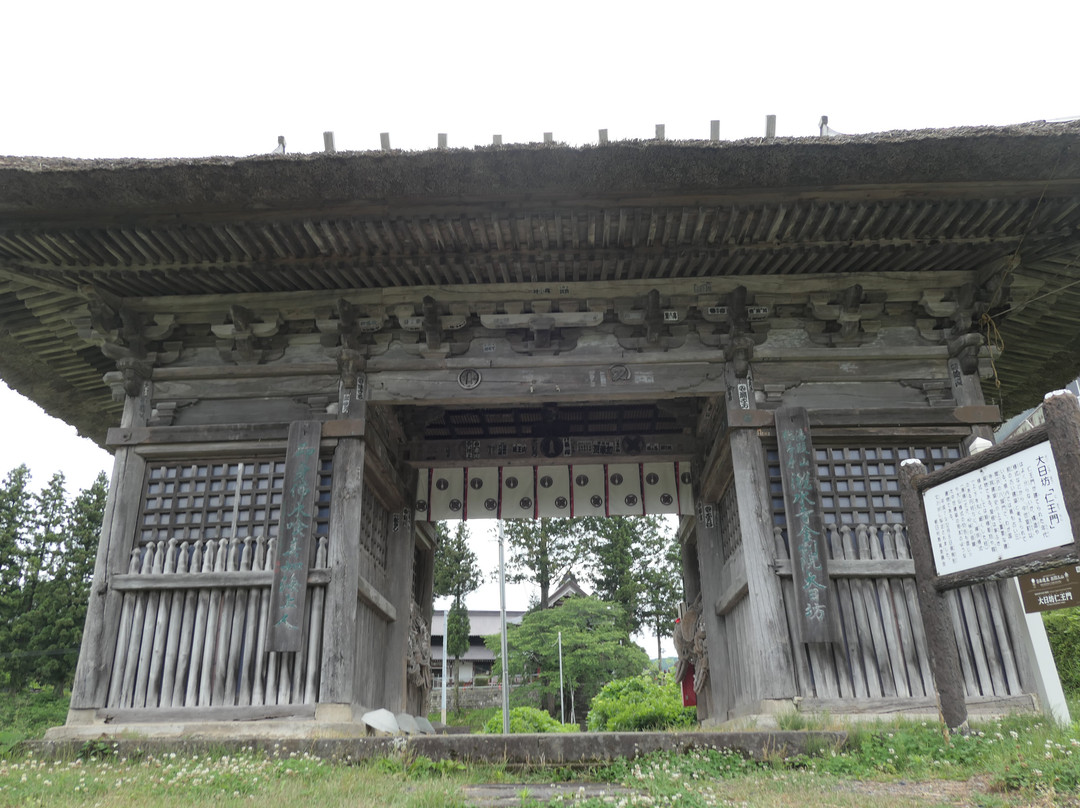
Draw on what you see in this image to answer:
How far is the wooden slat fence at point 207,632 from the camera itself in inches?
281

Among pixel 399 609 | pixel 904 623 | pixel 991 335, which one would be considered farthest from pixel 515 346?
pixel 991 335

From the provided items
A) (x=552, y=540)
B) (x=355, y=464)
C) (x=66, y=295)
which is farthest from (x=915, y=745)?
(x=552, y=540)

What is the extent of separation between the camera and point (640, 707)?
16406 millimetres

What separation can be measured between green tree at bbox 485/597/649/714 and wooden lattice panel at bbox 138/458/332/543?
813 inches

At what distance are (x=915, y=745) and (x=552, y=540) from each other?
27605 millimetres

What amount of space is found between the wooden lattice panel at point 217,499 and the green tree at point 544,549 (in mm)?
24755

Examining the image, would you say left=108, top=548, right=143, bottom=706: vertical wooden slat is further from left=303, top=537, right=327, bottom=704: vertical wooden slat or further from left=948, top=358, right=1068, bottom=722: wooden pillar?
left=948, top=358, right=1068, bottom=722: wooden pillar

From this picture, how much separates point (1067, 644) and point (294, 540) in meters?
11.8

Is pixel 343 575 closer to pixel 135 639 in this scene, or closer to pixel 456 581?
pixel 135 639

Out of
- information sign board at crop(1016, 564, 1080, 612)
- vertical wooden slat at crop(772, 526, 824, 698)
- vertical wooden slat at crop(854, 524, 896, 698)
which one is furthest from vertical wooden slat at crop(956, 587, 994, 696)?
information sign board at crop(1016, 564, 1080, 612)

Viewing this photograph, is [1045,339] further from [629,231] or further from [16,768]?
[16,768]

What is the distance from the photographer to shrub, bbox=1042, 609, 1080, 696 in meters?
11.6

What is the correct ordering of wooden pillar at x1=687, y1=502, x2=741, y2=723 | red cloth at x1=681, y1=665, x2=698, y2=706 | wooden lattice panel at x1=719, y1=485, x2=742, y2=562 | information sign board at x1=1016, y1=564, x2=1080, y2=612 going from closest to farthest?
information sign board at x1=1016, y1=564, x2=1080, y2=612, wooden lattice panel at x1=719, y1=485, x2=742, y2=562, wooden pillar at x1=687, y1=502, x2=741, y2=723, red cloth at x1=681, y1=665, x2=698, y2=706

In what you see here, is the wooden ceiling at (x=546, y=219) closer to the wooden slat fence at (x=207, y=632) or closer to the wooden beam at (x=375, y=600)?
the wooden slat fence at (x=207, y=632)
